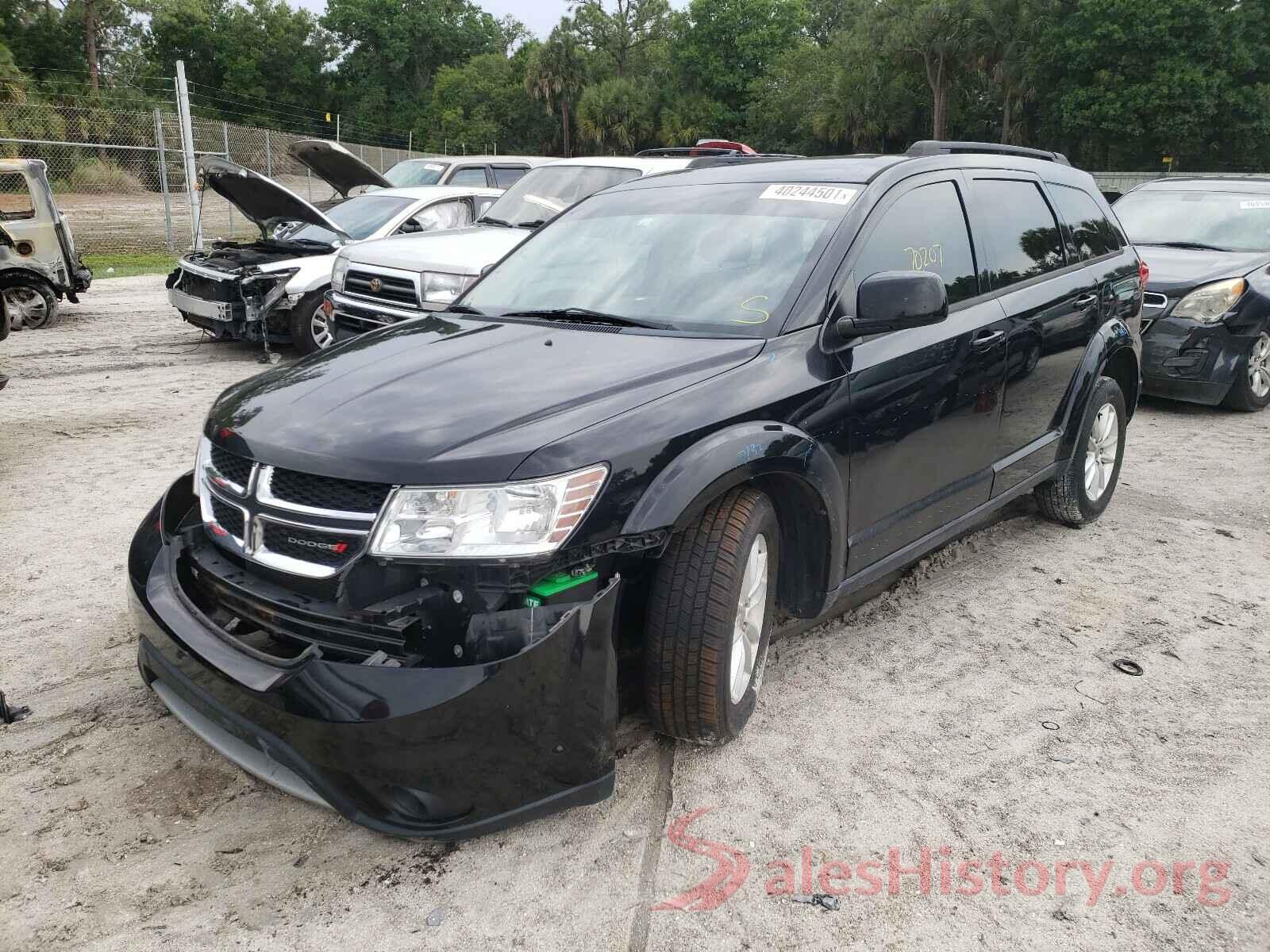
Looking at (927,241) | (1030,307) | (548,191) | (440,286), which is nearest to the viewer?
(927,241)

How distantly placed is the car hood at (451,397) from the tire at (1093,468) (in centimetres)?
257

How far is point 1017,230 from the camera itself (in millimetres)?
4289

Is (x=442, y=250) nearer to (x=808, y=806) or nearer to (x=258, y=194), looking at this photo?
(x=258, y=194)

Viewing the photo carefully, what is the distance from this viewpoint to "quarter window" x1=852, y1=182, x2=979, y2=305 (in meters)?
3.48

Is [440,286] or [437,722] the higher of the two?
[440,286]

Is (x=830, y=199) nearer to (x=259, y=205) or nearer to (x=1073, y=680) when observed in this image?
(x=1073, y=680)

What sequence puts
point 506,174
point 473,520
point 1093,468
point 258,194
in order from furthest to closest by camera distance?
point 506,174, point 258,194, point 1093,468, point 473,520

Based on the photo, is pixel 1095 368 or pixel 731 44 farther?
pixel 731 44

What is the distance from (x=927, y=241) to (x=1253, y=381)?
572 cm

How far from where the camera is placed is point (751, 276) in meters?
3.35

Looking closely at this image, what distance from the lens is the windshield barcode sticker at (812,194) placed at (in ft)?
11.5

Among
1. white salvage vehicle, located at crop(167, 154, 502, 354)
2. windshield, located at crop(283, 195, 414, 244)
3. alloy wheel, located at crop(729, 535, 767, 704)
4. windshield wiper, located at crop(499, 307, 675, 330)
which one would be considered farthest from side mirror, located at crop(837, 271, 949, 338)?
windshield, located at crop(283, 195, 414, 244)

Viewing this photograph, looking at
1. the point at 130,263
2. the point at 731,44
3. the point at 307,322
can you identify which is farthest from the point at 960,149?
the point at 731,44

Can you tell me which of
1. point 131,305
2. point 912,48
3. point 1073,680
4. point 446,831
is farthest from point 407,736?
point 912,48
